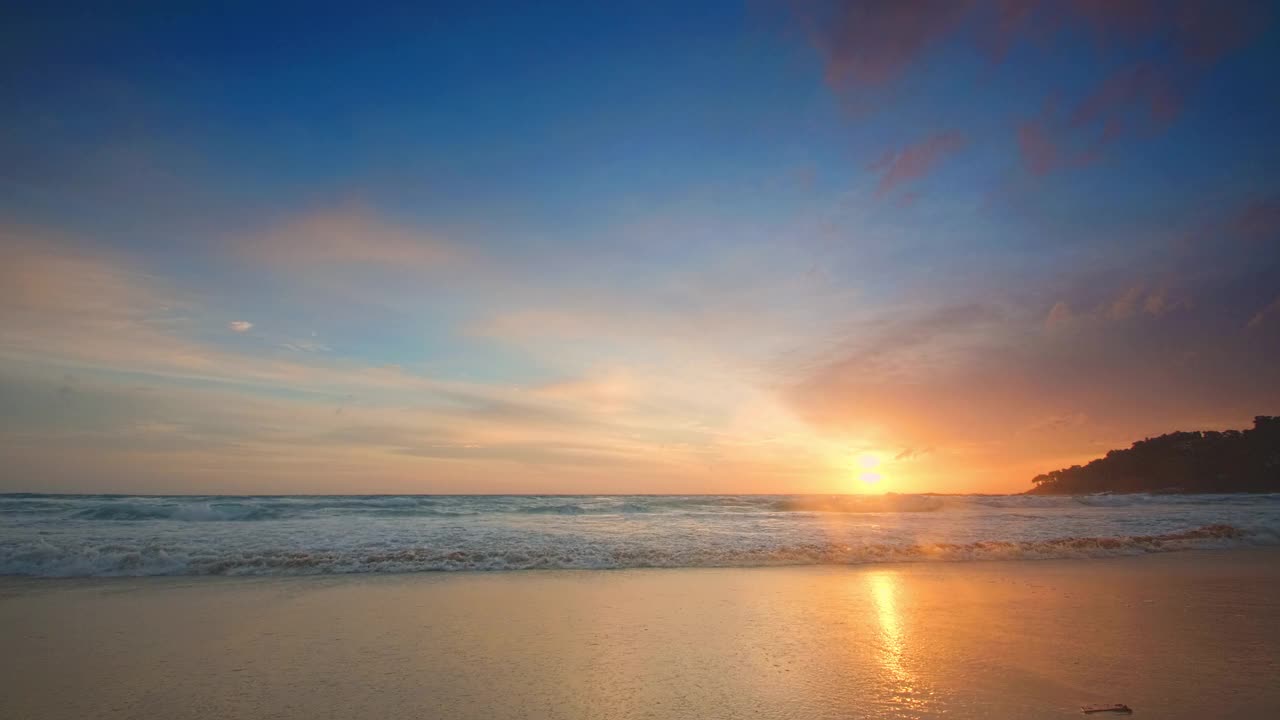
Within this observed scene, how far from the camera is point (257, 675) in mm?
5402

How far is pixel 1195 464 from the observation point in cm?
5141

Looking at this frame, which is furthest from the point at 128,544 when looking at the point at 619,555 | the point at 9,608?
the point at 619,555

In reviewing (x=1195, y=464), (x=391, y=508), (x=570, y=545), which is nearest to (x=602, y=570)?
(x=570, y=545)

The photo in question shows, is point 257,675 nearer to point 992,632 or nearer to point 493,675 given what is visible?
point 493,675

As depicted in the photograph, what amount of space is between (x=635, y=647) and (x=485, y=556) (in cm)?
678

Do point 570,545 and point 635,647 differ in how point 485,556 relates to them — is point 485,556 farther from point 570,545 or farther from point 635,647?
point 635,647

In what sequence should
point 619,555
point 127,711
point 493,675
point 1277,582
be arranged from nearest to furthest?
point 127,711 → point 493,675 → point 1277,582 → point 619,555

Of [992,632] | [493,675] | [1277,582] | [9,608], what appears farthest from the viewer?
[1277,582]

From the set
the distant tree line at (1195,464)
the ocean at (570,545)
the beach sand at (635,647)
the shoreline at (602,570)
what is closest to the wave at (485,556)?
the ocean at (570,545)

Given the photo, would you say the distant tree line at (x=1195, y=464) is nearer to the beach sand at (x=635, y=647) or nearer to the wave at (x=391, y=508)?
the wave at (x=391, y=508)

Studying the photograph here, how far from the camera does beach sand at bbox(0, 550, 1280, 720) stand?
15.5 ft

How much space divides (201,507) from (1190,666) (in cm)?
3702

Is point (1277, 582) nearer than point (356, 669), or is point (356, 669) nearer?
point (356, 669)

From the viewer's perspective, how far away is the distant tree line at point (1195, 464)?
156 ft
